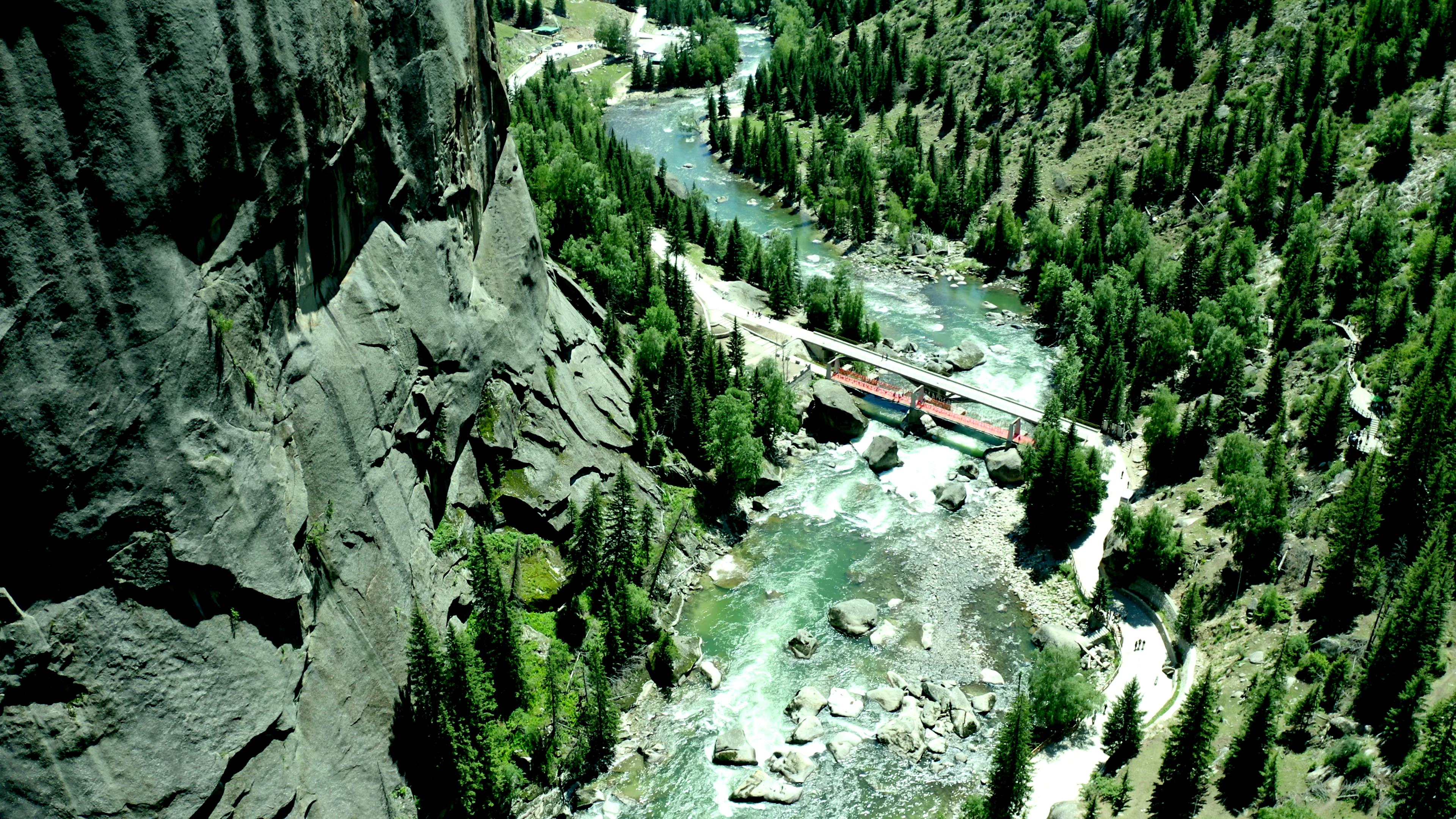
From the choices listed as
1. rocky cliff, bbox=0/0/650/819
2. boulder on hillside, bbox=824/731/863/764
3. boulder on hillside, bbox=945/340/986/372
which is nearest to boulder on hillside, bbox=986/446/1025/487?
boulder on hillside, bbox=945/340/986/372

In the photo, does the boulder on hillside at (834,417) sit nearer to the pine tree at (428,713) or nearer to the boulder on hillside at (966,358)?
the boulder on hillside at (966,358)

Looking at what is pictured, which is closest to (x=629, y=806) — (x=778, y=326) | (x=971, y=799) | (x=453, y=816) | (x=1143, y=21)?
(x=453, y=816)

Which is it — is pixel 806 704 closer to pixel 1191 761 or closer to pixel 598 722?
pixel 598 722

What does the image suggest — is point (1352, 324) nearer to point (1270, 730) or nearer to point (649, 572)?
point (1270, 730)

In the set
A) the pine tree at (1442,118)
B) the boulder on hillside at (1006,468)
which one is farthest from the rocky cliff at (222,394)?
the pine tree at (1442,118)

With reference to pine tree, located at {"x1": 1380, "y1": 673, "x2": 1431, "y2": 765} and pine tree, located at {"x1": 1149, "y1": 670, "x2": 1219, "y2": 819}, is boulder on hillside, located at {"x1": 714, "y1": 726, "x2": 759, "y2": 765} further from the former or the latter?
pine tree, located at {"x1": 1380, "y1": 673, "x2": 1431, "y2": 765}
